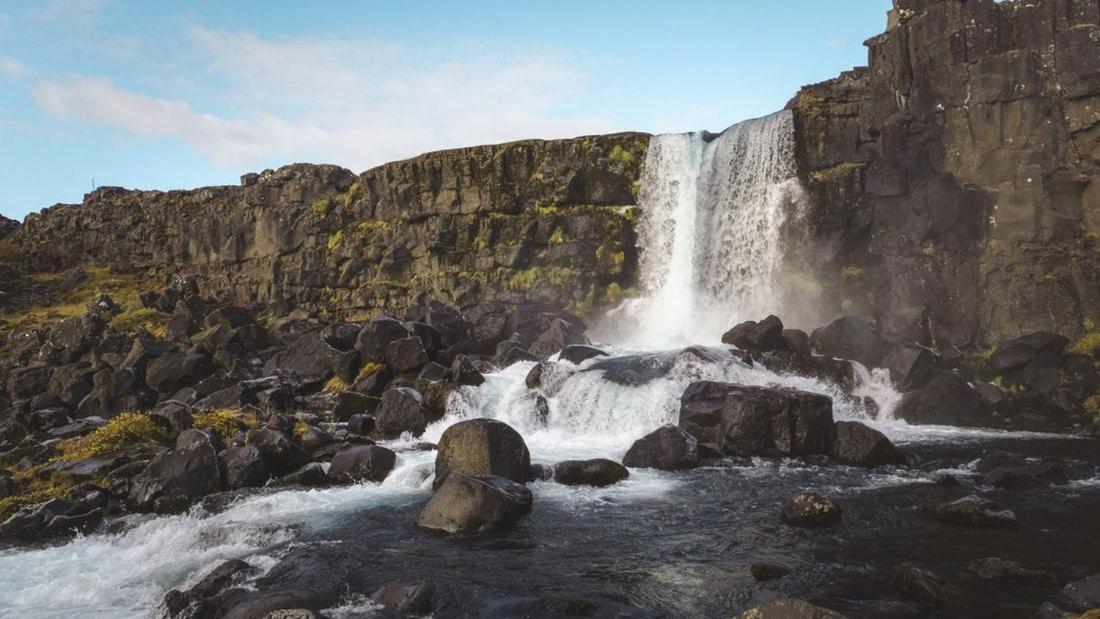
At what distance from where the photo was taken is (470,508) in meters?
13.9

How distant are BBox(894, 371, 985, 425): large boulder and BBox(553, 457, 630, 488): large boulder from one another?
12868mm

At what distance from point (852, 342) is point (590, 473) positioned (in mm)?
15108

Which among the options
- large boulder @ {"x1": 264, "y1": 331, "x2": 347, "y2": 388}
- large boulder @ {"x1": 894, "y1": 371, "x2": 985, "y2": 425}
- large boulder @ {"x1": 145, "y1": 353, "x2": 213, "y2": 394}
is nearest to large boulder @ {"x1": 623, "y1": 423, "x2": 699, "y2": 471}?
large boulder @ {"x1": 894, "y1": 371, "x2": 985, "y2": 425}

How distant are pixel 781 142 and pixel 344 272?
31.2m

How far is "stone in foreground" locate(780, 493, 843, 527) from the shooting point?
44.0ft

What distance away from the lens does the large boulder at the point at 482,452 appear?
16.6m

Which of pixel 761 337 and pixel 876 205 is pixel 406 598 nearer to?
pixel 761 337

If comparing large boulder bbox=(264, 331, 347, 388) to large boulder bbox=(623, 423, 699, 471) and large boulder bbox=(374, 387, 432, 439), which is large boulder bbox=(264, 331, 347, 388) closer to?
large boulder bbox=(374, 387, 432, 439)

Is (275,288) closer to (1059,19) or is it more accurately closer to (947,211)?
(947,211)

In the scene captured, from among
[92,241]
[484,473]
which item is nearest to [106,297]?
[92,241]

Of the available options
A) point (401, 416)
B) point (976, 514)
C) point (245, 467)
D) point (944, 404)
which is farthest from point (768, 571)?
point (944, 404)

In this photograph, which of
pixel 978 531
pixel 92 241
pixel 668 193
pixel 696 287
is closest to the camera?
pixel 978 531

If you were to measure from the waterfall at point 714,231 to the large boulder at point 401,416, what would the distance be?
1529 cm

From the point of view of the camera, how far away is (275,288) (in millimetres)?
54812
